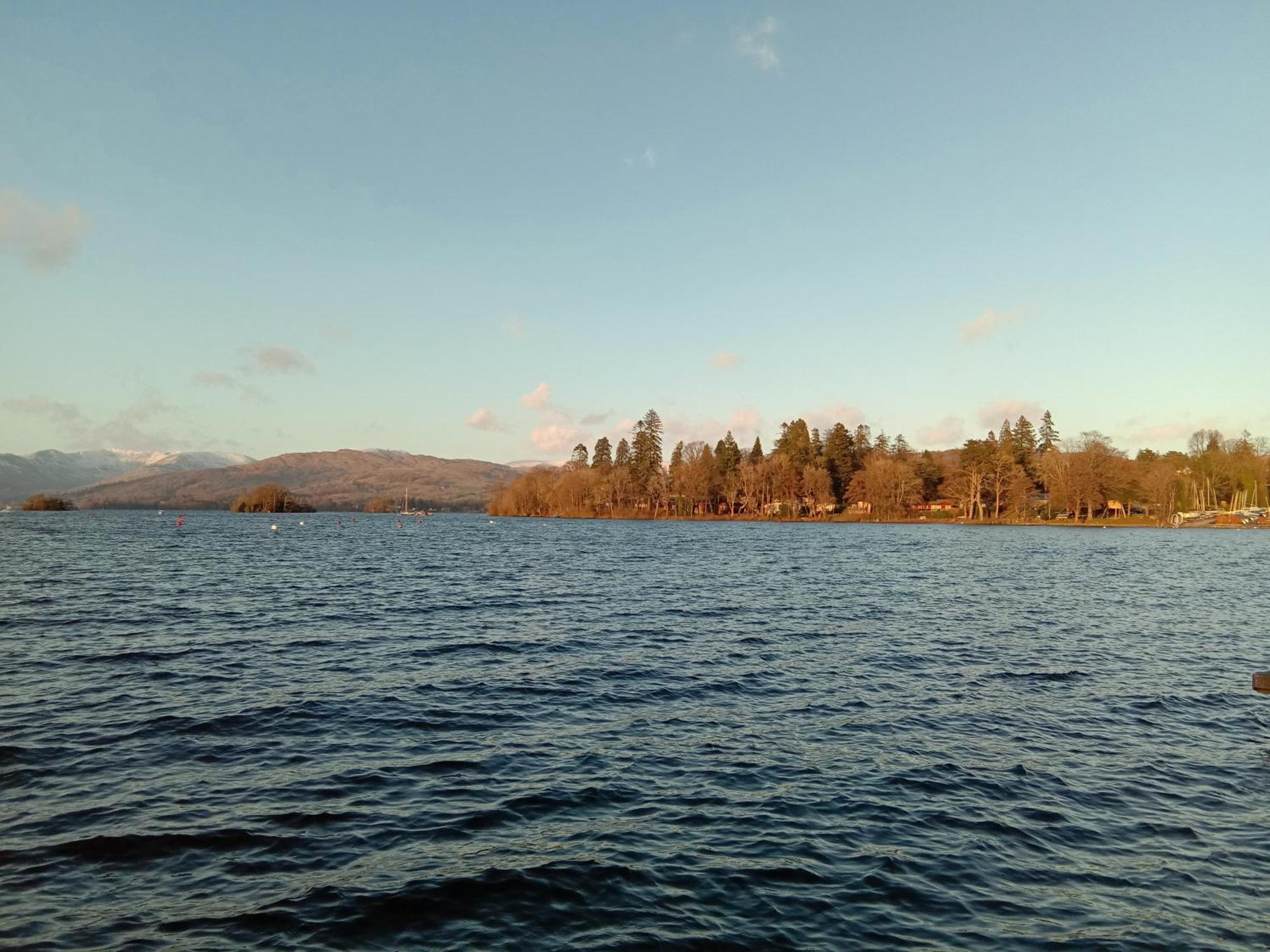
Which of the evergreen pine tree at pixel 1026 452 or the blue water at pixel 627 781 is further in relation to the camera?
the evergreen pine tree at pixel 1026 452

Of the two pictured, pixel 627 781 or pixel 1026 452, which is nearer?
pixel 627 781

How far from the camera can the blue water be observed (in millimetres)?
9820

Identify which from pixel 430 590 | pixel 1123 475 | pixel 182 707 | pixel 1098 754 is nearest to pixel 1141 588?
pixel 1098 754

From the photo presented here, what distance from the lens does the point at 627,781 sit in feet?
48.1

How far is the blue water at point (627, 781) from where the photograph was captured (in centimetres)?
982

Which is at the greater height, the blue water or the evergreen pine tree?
the evergreen pine tree

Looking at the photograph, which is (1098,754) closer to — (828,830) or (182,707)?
(828,830)

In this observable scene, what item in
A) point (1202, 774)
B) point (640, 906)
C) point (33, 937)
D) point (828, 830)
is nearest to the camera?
point (33, 937)

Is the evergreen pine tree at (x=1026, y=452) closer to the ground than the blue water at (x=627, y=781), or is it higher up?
higher up

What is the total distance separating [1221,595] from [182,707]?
60.0 m

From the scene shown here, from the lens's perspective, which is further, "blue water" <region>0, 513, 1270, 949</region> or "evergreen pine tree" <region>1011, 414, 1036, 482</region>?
"evergreen pine tree" <region>1011, 414, 1036, 482</region>

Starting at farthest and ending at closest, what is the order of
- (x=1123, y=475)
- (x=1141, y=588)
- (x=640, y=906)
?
1. (x=1123, y=475)
2. (x=1141, y=588)
3. (x=640, y=906)

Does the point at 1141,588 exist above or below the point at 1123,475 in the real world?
below

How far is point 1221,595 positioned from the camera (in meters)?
48.2
